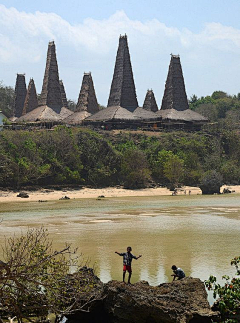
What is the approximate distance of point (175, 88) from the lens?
63.1 m

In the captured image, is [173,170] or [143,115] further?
[143,115]

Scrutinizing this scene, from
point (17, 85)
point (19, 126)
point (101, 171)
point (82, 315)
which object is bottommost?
point (82, 315)

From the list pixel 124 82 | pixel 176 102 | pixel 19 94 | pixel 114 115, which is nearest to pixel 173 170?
pixel 114 115

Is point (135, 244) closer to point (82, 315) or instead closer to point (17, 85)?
point (82, 315)

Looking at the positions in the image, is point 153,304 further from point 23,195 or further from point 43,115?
point 43,115

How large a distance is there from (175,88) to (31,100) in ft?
53.8

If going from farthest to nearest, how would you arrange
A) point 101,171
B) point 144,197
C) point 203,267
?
point 101,171
point 144,197
point 203,267

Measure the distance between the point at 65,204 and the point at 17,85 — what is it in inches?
1451

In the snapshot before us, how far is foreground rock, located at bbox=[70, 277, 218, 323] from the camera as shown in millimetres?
9805

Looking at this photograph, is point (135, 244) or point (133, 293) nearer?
point (133, 293)

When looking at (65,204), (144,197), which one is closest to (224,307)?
(65,204)

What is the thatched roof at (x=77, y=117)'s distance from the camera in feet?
199

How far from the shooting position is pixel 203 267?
52.2 ft

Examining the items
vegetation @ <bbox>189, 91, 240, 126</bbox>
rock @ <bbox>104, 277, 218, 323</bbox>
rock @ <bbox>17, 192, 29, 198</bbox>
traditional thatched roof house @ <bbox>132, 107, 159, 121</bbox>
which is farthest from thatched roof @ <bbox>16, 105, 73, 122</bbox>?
rock @ <bbox>104, 277, 218, 323</bbox>
